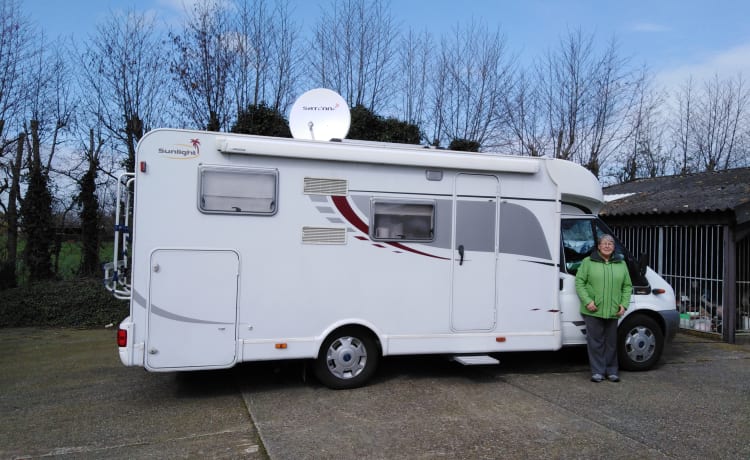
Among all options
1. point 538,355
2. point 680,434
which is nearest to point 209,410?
point 680,434

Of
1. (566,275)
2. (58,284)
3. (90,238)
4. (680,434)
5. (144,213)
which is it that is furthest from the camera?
(90,238)

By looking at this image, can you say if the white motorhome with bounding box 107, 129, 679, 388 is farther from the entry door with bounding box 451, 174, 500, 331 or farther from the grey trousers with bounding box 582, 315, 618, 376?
the grey trousers with bounding box 582, 315, 618, 376

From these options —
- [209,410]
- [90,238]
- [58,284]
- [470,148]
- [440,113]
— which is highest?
[440,113]

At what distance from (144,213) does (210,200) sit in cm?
60

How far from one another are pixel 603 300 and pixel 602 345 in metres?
0.55

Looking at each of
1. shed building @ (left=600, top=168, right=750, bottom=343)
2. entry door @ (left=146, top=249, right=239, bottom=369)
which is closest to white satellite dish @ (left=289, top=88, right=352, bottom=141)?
entry door @ (left=146, top=249, right=239, bottom=369)

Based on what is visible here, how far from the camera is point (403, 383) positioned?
5961 millimetres

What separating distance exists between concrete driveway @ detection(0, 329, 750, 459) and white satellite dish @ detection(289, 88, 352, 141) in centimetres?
278

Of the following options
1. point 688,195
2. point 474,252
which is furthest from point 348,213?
point 688,195

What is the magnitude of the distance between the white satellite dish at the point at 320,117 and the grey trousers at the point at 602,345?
3.62m

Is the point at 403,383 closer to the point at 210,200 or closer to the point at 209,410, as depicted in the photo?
the point at 209,410

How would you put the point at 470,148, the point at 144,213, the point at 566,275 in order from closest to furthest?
the point at 144,213 < the point at 566,275 < the point at 470,148

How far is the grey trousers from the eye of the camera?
6.12m

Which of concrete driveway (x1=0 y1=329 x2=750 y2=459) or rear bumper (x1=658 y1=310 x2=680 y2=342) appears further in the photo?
rear bumper (x1=658 y1=310 x2=680 y2=342)
